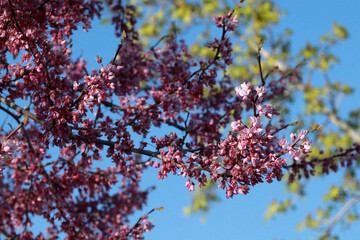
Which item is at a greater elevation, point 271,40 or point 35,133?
point 271,40

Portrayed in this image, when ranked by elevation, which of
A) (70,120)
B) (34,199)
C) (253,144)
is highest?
(34,199)

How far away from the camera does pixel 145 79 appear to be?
23.1ft

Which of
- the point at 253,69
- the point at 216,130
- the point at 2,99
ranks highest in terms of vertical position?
the point at 253,69

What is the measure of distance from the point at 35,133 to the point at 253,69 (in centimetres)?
1046

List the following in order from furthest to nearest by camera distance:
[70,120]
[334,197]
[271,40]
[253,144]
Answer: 1. [271,40]
2. [334,197]
3. [70,120]
4. [253,144]

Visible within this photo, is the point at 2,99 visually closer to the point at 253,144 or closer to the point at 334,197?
the point at 253,144

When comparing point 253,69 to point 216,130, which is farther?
point 253,69

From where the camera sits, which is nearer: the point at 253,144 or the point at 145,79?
the point at 253,144

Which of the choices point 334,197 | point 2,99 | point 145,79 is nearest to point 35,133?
point 145,79

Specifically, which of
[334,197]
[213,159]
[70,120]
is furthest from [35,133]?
[334,197]

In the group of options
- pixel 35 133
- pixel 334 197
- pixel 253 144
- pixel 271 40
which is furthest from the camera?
pixel 271 40

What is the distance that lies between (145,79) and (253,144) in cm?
421

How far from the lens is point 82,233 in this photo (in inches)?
224

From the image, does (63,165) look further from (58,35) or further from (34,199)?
(58,35)
